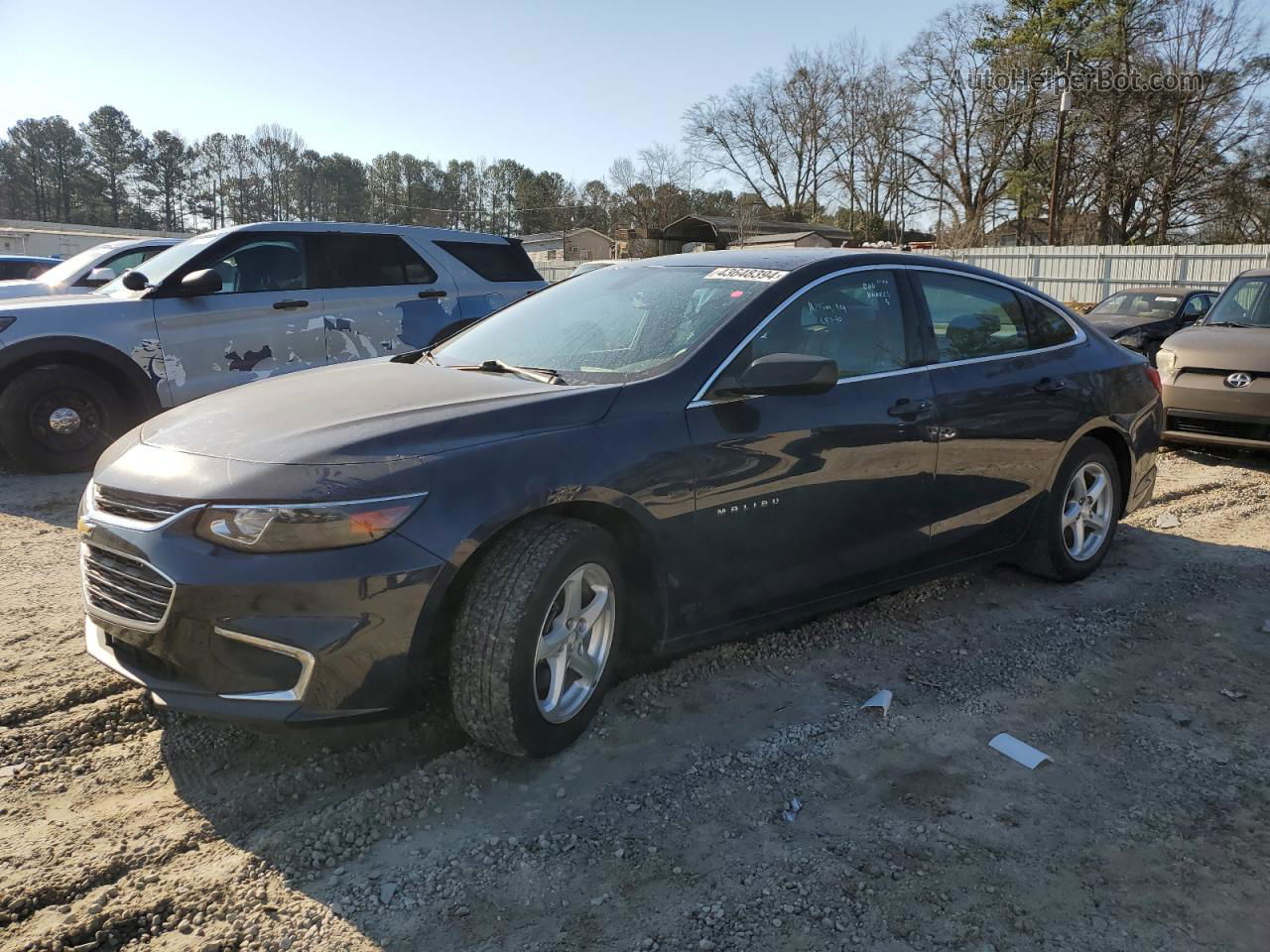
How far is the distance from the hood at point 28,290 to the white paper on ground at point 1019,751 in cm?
966

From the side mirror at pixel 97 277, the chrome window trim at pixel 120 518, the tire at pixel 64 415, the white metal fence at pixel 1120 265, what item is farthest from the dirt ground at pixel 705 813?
the white metal fence at pixel 1120 265

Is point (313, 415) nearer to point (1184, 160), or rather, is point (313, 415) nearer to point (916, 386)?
point (916, 386)

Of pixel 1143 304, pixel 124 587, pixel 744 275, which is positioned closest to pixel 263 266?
pixel 744 275

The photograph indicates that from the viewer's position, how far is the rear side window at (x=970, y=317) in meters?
4.12

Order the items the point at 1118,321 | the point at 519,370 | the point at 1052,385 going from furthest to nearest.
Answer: the point at 1118,321 < the point at 1052,385 < the point at 519,370

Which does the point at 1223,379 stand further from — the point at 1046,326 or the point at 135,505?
the point at 135,505

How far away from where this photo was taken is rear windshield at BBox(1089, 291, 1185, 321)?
14484mm

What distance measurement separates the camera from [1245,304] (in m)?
8.64

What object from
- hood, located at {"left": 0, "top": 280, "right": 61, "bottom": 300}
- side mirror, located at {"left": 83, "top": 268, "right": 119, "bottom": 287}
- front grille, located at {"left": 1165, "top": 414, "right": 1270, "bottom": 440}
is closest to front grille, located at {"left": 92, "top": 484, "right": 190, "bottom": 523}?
hood, located at {"left": 0, "top": 280, "right": 61, "bottom": 300}

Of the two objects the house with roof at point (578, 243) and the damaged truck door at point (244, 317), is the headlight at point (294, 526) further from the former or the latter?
the house with roof at point (578, 243)

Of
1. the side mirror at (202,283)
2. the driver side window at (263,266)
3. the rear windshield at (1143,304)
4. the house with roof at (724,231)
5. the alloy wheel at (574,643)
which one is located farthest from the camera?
the house with roof at (724,231)

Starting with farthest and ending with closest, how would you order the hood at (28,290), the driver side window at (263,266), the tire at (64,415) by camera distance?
the hood at (28,290) → the driver side window at (263,266) → the tire at (64,415)

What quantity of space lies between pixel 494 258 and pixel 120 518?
21.2 feet

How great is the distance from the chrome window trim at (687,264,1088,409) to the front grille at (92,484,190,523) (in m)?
→ 1.67
